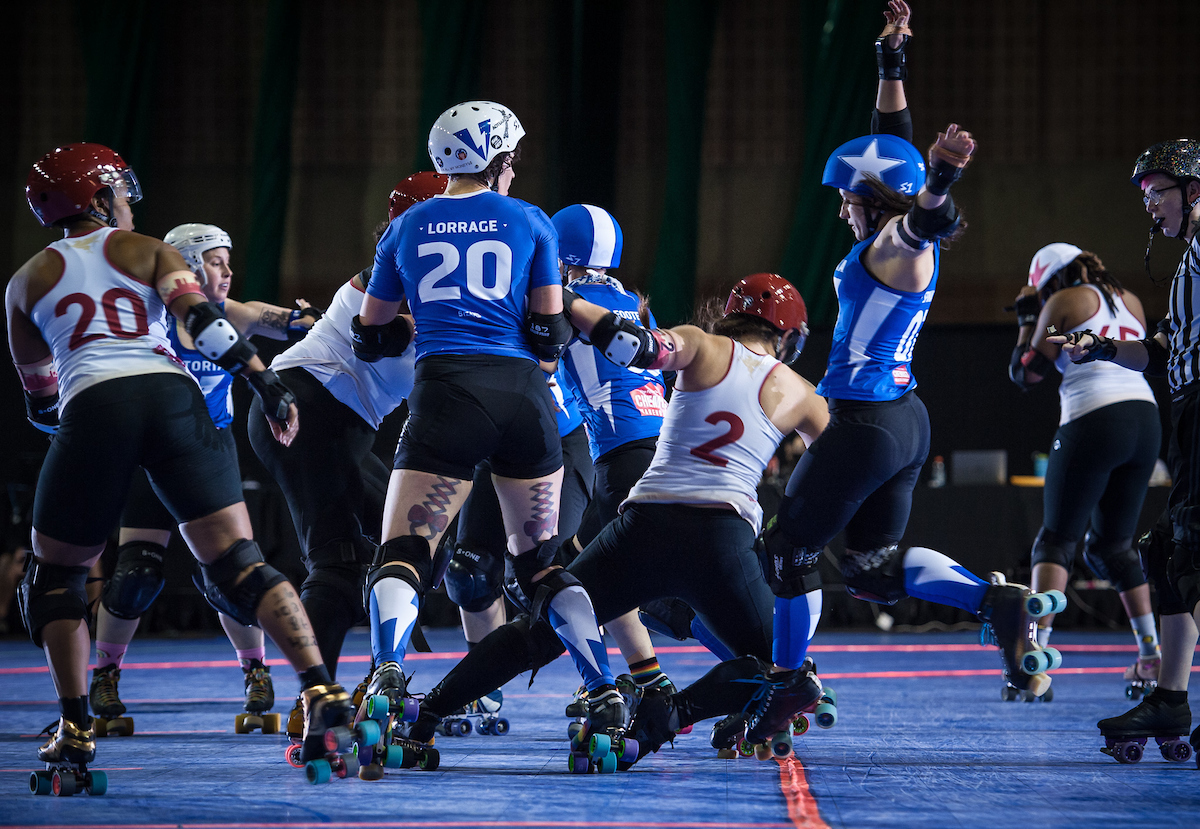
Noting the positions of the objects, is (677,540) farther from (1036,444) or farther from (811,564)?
(1036,444)

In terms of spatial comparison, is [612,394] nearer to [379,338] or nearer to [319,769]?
[379,338]

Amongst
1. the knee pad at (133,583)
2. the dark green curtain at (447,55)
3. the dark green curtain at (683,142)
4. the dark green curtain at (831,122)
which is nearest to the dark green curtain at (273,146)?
the dark green curtain at (447,55)

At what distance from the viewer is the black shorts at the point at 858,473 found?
9.46 ft

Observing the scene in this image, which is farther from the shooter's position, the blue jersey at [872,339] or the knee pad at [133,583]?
the knee pad at [133,583]

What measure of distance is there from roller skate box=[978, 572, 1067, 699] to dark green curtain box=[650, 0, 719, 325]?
6.93m

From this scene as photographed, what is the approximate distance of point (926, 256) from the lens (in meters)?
2.92

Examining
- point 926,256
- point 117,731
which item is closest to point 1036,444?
point 926,256

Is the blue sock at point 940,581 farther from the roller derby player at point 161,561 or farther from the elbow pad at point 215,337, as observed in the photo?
the roller derby player at point 161,561

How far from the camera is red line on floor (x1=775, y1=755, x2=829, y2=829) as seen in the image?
7.01 ft

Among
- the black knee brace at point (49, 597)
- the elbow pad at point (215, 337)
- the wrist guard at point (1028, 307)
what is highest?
the elbow pad at point (215, 337)

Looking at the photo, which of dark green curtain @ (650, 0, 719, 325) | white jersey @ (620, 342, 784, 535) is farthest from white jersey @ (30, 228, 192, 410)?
dark green curtain @ (650, 0, 719, 325)

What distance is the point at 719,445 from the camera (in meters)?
2.83

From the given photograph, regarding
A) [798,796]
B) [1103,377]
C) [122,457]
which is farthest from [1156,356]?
[122,457]

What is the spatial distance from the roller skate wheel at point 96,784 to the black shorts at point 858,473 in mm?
1623
